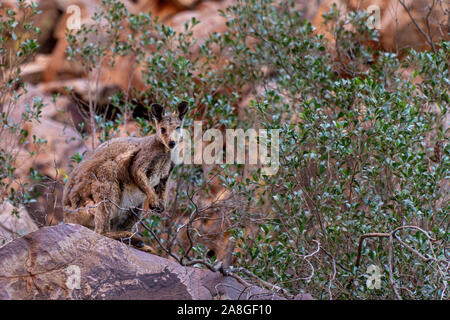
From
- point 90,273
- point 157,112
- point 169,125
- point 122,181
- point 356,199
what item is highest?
point 157,112

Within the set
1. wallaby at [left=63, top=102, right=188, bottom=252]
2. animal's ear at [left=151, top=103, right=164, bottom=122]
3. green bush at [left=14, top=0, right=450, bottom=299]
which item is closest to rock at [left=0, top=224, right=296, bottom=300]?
green bush at [left=14, top=0, right=450, bottom=299]

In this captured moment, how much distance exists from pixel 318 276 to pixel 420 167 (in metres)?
1.65

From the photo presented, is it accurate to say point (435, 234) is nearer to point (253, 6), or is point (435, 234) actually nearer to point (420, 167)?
point (420, 167)

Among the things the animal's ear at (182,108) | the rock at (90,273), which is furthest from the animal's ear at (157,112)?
the rock at (90,273)

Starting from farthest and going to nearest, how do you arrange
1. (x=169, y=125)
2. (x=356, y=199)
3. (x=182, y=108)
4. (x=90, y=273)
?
(x=356, y=199), (x=182, y=108), (x=169, y=125), (x=90, y=273)

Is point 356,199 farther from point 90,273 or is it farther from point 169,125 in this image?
point 90,273

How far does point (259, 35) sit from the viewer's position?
9375mm

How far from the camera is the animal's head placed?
585 centimetres

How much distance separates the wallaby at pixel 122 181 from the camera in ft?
18.5

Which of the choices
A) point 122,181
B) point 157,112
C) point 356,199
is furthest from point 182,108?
point 356,199

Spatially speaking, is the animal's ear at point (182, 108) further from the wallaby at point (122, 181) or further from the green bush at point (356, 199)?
the green bush at point (356, 199)

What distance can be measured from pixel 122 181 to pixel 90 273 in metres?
1.53

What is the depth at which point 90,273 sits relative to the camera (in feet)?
14.6

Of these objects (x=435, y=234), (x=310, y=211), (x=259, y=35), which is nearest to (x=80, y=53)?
(x=259, y=35)
